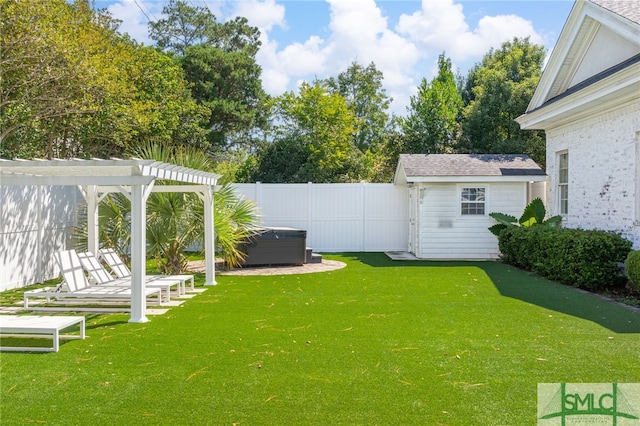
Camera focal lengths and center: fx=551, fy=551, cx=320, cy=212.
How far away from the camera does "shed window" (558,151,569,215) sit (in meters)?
13.2

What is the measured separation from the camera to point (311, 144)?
23922mm

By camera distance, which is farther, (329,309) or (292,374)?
(329,309)

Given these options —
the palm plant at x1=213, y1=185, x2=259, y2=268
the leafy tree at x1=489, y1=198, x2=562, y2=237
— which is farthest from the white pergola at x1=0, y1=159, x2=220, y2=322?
the leafy tree at x1=489, y1=198, x2=562, y2=237

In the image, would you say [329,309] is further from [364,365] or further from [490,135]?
[490,135]

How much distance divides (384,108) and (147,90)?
65.9 feet

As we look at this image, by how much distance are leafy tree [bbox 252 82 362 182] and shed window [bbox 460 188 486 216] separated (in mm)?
9496

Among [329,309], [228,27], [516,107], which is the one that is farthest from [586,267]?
[228,27]

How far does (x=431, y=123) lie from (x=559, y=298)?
1647cm

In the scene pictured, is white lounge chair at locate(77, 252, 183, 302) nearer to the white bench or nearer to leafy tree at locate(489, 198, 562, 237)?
the white bench

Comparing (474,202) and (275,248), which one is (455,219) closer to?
(474,202)

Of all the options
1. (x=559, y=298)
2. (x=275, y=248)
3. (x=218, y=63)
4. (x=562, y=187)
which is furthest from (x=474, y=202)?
(x=218, y=63)

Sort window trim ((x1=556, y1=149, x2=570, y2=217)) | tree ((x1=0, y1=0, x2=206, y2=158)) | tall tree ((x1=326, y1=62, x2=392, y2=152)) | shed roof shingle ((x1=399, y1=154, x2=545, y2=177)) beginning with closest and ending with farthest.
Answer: tree ((x1=0, y1=0, x2=206, y2=158)), window trim ((x1=556, y1=149, x2=570, y2=217)), shed roof shingle ((x1=399, y1=154, x2=545, y2=177)), tall tree ((x1=326, y1=62, x2=392, y2=152))

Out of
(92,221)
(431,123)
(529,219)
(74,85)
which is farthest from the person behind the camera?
(431,123)

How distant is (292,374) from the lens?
195 inches
